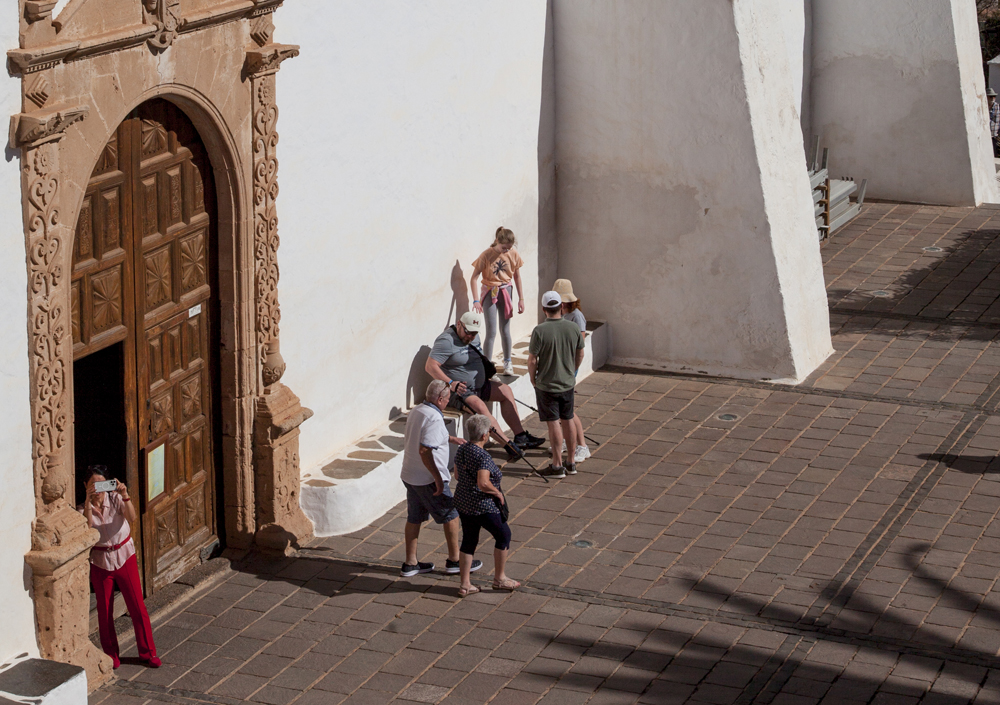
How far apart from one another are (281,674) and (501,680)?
1249mm

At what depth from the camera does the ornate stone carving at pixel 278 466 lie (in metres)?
10.1

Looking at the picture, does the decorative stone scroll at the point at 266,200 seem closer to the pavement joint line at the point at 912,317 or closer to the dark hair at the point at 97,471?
the dark hair at the point at 97,471

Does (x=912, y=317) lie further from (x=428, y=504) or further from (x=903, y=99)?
(x=428, y=504)

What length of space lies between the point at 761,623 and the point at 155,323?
4.08 m

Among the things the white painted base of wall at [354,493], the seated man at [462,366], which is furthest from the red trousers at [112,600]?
the seated man at [462,366]

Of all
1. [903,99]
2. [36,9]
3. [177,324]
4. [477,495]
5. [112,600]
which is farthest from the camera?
[903,99]

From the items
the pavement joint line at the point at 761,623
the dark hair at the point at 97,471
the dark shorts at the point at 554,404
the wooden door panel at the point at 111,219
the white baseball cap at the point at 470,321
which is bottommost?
the pavement joint line at the point at 761,623

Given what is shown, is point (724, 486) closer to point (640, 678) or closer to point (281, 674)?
point (640, 678)

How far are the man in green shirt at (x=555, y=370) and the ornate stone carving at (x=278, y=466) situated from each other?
2.02 meters

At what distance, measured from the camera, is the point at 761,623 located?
30.1ft

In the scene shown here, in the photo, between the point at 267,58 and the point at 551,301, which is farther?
the point at 551,301

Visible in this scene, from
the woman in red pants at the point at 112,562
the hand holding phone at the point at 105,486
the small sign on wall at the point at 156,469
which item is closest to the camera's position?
the hand holding phone at the point at 105,486

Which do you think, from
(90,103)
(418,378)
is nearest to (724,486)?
(418,378)

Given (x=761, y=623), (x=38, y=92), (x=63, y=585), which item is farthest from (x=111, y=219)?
(x=761, y=623)
